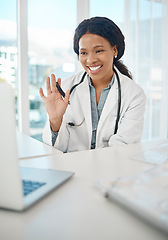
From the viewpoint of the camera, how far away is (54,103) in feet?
4.50

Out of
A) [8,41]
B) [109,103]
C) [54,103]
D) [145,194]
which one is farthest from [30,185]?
[8,41]

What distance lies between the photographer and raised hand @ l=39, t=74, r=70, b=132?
4.41 feet

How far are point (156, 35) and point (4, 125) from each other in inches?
119

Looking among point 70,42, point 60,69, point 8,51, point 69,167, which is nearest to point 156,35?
point 70,42

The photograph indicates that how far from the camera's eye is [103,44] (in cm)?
150

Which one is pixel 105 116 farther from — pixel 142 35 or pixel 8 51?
pixel 142 35

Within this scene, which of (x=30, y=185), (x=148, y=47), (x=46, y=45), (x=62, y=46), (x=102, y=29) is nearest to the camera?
(x=30, y=185)

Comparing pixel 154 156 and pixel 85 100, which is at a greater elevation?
pixel 85 100

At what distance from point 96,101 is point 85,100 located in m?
0.09

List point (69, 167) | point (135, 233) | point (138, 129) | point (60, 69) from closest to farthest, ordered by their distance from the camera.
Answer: point (135, 233) < point (69, 167) < point (138, 129) < point (60, 69)

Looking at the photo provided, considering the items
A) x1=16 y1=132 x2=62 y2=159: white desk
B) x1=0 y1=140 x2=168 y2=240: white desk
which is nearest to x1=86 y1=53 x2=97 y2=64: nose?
x1=16 y1=132 x2=62 y2=159: white desk

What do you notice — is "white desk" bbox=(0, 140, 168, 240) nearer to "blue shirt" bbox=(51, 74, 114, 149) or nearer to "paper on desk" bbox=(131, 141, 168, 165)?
"paper on desk" bbox=(131, 141, 168, 165)

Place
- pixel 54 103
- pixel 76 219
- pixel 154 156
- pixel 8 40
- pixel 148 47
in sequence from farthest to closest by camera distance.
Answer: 1. pixel 148 47
2. pixel 8 40
3. pixel 54 103
4. pixel 154 156
5. pixel 76 219

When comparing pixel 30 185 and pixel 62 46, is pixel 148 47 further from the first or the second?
pixel 30 185
